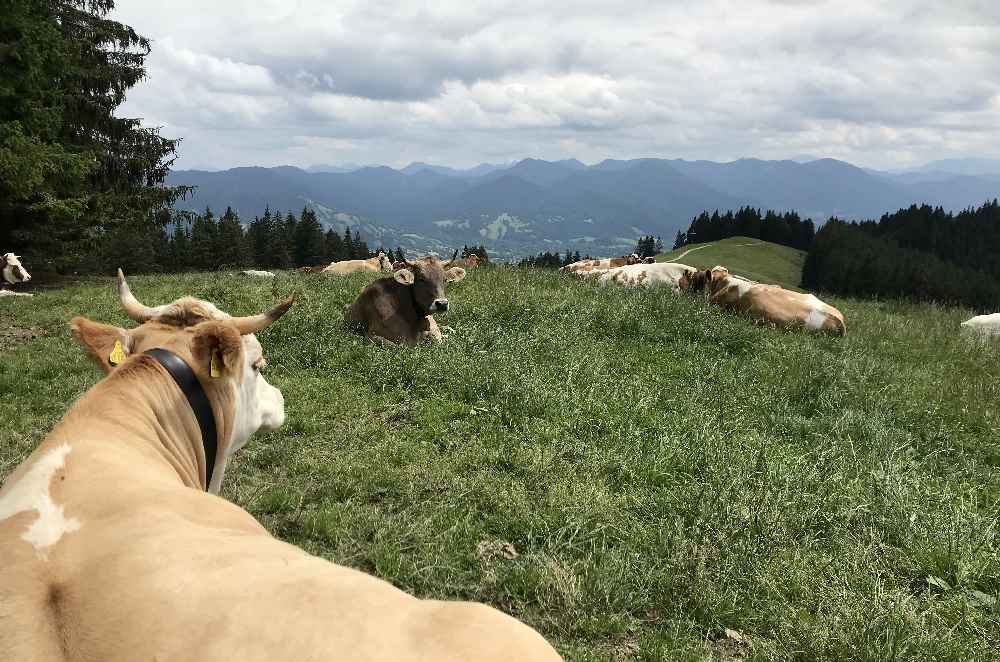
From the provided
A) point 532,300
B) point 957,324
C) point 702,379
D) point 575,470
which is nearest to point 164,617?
point 575,470

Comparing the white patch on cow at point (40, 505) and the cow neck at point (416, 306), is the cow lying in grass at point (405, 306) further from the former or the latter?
the white patch on cow at point (40, 505)

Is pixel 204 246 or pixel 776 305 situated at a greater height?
pixel 776 305

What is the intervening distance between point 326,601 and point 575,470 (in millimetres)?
4181

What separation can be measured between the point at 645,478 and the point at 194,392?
13.0ft

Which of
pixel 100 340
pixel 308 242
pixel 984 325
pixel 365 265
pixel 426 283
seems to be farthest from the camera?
pixel 308 242

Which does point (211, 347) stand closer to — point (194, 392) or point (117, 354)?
point (194, 392)

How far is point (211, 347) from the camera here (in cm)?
323

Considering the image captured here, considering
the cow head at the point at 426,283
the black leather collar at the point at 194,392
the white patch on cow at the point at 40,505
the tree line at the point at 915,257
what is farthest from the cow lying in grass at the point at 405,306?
the tree line at the point at 915,257

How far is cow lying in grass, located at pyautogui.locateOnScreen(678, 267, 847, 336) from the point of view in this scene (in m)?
12.9

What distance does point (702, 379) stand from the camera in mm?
8750

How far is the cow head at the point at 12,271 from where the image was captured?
17.8 m

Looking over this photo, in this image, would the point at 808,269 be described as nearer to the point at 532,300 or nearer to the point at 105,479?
the point at 532,300

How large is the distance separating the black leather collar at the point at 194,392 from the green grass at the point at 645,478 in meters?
1.50

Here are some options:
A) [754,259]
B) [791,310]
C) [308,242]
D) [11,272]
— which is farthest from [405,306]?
[754,259]
